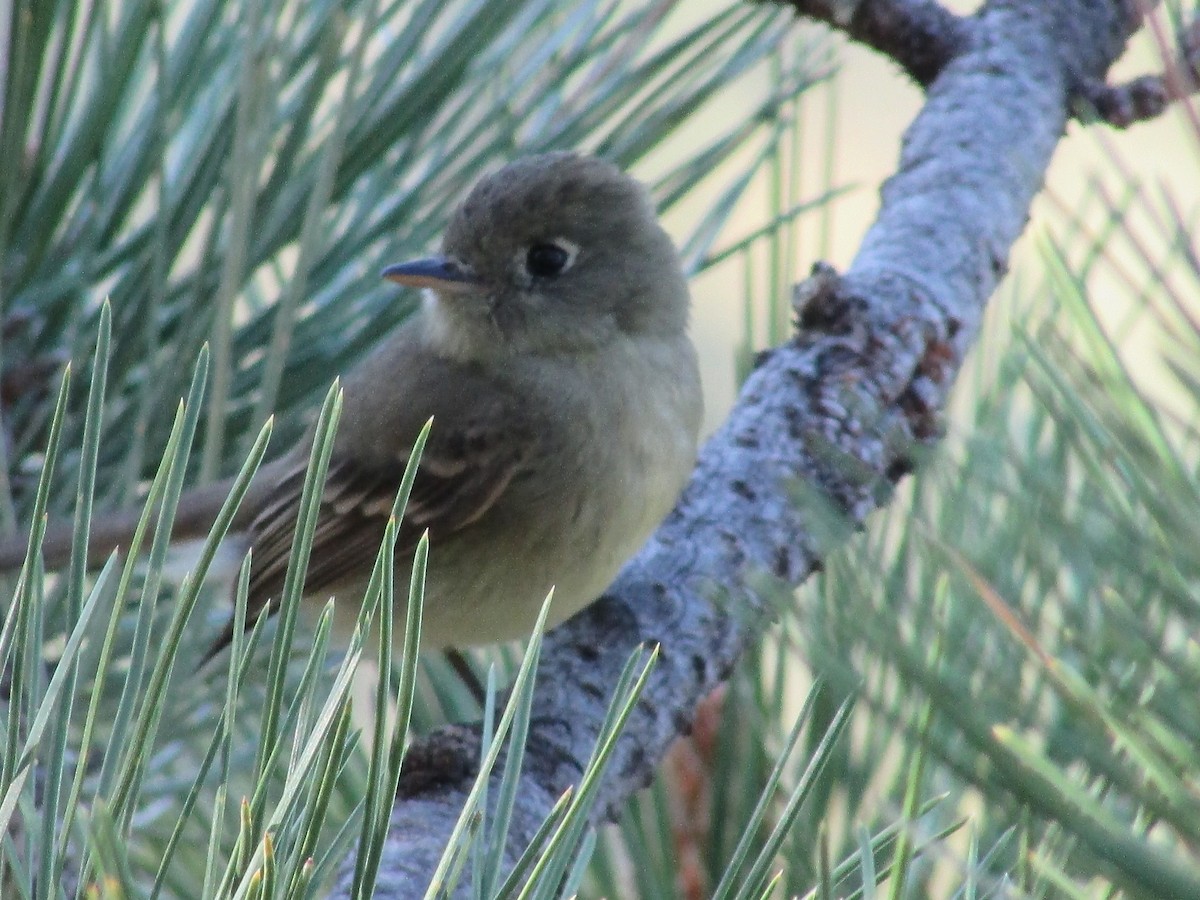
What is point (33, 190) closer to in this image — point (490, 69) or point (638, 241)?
point (490, 69)

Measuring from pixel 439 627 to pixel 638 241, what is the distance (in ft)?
2.30

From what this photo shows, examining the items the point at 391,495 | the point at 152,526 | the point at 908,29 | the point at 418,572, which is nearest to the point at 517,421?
the point at 391,495

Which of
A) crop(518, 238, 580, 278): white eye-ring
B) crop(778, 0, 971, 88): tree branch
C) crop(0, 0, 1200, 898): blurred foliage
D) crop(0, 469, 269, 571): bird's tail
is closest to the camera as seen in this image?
crop(0, 0, 1200, 898): blurred foliage

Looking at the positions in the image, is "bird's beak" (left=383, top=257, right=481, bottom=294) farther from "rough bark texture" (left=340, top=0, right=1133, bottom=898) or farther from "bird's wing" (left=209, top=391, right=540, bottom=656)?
"rough bark texture" (left=340, top=0, right=1133, bottom=898)

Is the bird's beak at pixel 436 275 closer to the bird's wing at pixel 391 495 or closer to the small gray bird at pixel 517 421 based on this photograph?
the small gray bird at pixel 517 421

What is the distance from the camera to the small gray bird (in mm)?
2051

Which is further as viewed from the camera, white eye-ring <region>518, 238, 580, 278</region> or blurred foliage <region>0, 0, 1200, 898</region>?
white eye-ring <region>518, 238, 580, 278</region>

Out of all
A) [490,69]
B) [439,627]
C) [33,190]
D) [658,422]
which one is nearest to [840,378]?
[658,422]

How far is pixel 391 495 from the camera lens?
2.21 m

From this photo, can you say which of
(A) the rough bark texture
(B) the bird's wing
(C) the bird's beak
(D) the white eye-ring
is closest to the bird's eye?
(D) the white eye-ring

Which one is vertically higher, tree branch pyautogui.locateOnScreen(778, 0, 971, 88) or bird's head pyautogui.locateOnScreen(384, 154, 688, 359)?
tree branch pyautogui.locateOnScreen(778, 0, 971, 88)

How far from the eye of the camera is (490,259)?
2213 mm

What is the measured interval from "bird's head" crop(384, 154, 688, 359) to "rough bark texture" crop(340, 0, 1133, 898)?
0.41 metres

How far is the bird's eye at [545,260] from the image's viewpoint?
2287 millimetres
